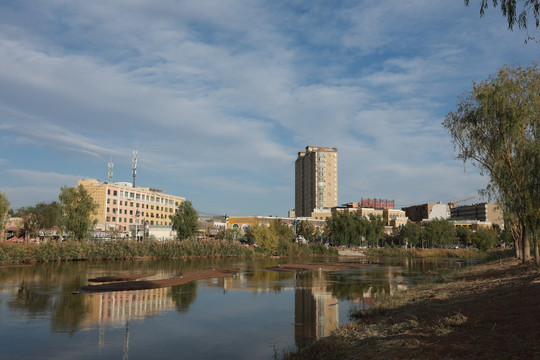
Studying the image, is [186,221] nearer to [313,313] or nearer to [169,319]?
[313,313]

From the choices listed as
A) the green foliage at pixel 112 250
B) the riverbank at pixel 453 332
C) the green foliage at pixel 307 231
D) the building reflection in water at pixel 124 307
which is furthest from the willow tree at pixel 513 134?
the green foliage at pixel 307 231

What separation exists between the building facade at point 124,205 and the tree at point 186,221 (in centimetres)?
3768

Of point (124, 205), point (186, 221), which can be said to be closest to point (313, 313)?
point (186, 221)

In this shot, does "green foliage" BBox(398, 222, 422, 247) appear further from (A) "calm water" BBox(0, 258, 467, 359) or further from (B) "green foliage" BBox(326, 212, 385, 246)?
(A) "calm water" BBox(0, 258, 467, 359)

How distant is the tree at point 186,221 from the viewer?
9981 centimetres

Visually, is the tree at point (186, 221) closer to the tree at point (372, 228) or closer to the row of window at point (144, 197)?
the tree at point (372, 228)

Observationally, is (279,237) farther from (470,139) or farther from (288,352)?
(288,352)

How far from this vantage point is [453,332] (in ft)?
44.8

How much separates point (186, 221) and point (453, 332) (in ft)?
296

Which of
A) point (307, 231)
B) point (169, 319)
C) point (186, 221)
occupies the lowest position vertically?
point (169, 319)

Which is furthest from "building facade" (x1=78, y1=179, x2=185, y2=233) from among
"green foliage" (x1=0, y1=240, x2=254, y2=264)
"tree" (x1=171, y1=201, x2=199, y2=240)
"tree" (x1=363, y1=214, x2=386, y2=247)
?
"tree" (x1=363, y1=214, x2=386, y2=247)

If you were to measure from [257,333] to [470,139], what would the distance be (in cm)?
2908

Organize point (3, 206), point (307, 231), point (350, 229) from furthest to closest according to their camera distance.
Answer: point (307, 231)
point (350, 229)
point (3, 206)

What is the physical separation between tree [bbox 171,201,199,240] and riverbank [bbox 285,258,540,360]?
83.6m
